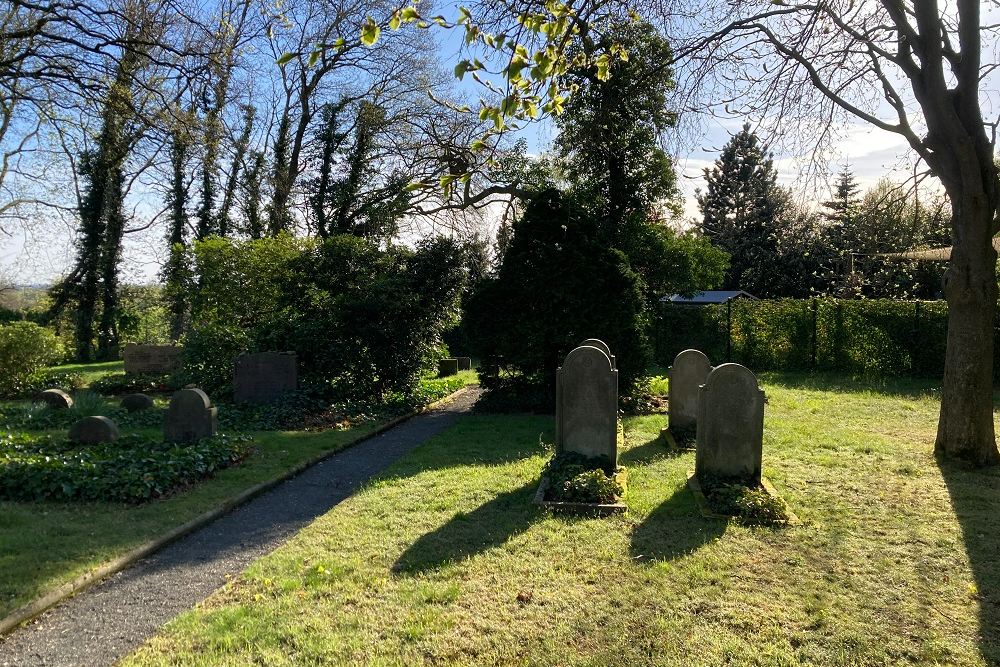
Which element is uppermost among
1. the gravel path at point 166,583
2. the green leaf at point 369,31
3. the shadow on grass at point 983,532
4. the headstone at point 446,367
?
the green leaf at point 369,31

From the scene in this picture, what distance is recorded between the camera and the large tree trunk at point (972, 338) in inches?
310

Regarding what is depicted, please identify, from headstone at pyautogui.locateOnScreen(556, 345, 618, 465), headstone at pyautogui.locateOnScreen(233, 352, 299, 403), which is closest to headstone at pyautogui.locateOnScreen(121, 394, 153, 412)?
headstone at pyautogui.locateOnScreen(233, 352, 299, 403)

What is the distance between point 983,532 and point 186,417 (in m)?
9.11

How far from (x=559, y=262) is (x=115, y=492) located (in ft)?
28.2

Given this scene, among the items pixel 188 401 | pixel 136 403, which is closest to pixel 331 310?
pixel 136 403

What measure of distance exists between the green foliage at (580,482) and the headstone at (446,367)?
14.5m

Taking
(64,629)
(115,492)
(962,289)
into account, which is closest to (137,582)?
(64,629)

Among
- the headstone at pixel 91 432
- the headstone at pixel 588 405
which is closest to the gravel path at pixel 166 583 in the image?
the headstone at pixel 588 405

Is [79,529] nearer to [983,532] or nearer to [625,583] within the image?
[625,583]

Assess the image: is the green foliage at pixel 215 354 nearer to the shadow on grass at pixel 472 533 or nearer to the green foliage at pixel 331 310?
the green foliage at pixel 331 310

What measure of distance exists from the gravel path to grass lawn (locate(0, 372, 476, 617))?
243 mm

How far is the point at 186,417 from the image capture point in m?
8.96

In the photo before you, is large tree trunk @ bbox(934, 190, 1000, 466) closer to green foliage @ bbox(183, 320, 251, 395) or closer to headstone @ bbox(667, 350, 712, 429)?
headstone @ bbox(667, 350, 712, 429)

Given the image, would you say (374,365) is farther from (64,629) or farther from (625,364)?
(64,629)
